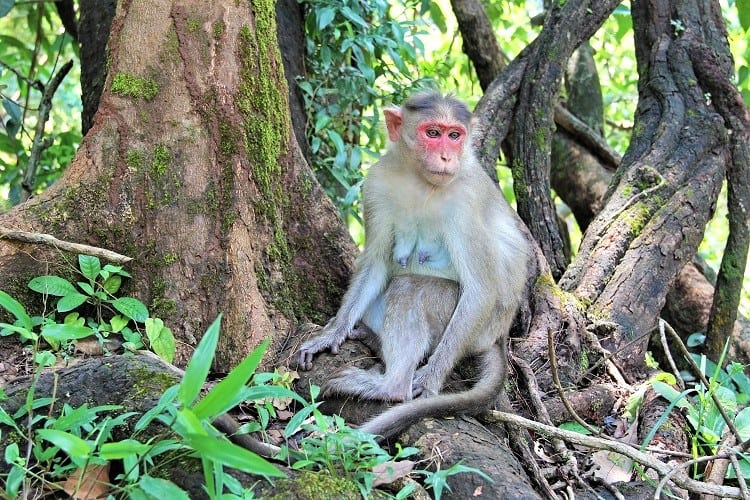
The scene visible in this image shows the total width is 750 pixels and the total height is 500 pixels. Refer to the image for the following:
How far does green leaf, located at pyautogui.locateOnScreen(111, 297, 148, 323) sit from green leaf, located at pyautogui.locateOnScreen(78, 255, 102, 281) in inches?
6.0

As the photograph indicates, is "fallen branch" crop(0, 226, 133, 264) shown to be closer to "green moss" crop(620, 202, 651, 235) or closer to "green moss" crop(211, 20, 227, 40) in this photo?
"green moss" crop(211, 20, 227, 40)

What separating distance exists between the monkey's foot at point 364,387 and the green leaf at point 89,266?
1.18m

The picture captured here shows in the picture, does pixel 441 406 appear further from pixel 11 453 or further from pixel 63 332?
pixel 11 453

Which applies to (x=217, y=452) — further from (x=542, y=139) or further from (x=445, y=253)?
(x=542, y=139)

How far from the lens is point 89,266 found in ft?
11.6

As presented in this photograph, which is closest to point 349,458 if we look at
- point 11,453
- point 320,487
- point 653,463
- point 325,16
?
point 320,487

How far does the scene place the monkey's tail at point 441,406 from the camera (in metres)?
3.34

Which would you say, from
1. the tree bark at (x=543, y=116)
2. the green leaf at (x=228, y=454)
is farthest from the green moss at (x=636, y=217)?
the green leaf at (x=228, y=454)

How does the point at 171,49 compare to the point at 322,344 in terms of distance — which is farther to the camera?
the point at 322,344

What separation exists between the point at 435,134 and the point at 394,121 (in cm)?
35

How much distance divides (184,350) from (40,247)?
80 centimetres

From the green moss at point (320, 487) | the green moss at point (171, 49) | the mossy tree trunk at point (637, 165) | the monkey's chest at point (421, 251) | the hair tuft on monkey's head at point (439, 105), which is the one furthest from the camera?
the mossy tree trunk at point (637, 165)

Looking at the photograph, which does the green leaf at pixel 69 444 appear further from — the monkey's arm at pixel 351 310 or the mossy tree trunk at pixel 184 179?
the monkey's arm at pixel 351 310

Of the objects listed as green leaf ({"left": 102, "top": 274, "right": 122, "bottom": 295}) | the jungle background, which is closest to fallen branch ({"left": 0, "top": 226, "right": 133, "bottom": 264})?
the jungle background
